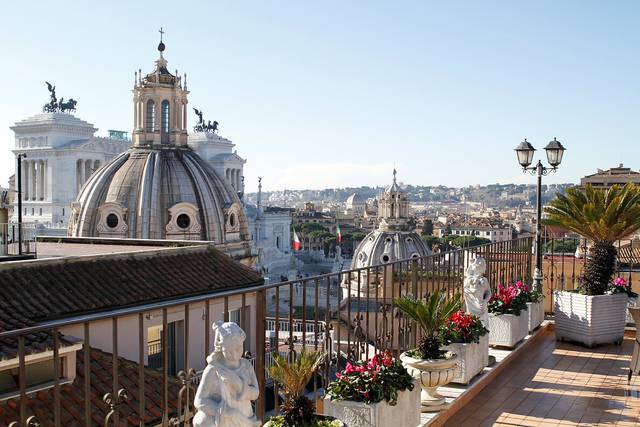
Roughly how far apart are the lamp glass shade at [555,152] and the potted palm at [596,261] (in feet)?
4.62

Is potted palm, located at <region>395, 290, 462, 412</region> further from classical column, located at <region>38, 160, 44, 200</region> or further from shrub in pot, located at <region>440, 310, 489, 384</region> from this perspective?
classical column, located at <region>38, 160, 44, 200</region>

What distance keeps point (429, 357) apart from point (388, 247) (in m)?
41.6

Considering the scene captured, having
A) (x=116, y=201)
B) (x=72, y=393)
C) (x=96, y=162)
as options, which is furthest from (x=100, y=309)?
(x=96, y=162)

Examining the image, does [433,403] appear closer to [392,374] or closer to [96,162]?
[392,374]

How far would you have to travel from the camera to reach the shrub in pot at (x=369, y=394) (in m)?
4.69

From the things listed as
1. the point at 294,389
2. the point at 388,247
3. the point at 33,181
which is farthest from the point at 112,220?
the point at 33,181

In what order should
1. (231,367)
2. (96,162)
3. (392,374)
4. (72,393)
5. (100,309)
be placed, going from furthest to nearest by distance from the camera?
(96,162)
(100,309)
(72,393)
(392,374)
(231,367)

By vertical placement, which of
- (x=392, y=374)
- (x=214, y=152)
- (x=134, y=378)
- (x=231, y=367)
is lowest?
(x=134, y=378)

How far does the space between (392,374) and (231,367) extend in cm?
182

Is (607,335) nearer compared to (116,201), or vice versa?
(607,335)

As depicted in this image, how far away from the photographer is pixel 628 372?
7570 millimetres

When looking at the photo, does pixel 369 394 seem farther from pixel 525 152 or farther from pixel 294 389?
pixel 525 152

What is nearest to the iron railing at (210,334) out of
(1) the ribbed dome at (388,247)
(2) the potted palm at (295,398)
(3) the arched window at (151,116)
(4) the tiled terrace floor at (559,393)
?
(2) the potted palm at (295,398)

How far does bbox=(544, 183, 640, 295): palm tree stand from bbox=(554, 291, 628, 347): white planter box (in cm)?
Result: 27
